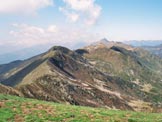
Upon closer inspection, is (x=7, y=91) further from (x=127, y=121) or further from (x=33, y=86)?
(x=127, y=121)

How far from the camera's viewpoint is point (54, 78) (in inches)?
6240

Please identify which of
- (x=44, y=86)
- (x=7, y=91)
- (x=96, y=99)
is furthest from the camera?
(x=96, y=99)

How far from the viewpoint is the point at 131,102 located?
187m

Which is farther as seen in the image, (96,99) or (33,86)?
(96,99)

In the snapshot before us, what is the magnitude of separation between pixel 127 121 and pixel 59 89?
395 ft

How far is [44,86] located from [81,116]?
4305 inches

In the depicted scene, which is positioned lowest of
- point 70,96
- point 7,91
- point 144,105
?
point 144,105

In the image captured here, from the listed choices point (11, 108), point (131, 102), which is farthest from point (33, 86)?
point (11, 108)

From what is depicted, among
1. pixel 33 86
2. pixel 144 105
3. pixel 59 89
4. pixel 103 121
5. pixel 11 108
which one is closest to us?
pixel 103 121

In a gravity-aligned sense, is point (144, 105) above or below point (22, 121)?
below

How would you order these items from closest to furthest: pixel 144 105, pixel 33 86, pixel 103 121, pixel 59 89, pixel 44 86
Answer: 1. pixel 103 121
2. pixel 33 86
3. pixel 44 86
4. pixel 59 89
5. pixel 144 105

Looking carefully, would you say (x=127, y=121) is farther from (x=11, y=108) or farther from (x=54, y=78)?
(x=54, y=78)

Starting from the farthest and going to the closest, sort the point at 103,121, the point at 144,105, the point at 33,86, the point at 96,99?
the point at 144,105 < the point at 96,99 < the point at 33,86 < the point at 103,121

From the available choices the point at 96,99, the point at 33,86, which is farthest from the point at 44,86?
the point at 96,99
